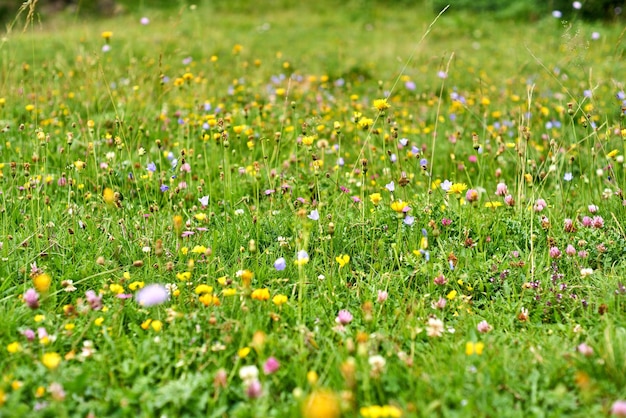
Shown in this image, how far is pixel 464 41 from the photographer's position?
9.15m

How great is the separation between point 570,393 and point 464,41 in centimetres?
820

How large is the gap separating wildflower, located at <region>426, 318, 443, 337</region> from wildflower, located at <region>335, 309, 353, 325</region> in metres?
0.27

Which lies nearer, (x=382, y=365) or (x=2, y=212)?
(x=382, y=365)

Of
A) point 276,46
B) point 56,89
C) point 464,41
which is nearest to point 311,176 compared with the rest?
point 56,89

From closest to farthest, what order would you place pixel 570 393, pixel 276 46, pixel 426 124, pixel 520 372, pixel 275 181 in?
pixel 570 393 < pixel 520 372 < pixel 275 181 < pixel 426 124 < pixel 276 46

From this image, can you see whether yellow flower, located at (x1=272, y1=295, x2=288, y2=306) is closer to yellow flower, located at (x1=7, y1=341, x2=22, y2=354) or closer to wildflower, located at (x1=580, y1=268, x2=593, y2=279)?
yellow flower, located at (x1=7, y1=341, x2=22, y2=354)

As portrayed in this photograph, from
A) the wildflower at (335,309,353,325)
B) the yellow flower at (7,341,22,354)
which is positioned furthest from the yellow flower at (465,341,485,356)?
the yellow flower at (7,341,22,354)

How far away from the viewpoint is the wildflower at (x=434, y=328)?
202 cm

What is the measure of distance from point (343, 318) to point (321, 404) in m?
0.81

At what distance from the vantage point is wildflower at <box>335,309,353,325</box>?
206cm

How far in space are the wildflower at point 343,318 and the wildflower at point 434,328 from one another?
27 cm

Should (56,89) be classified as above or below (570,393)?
above

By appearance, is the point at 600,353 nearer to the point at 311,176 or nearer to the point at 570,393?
the point at 570,393

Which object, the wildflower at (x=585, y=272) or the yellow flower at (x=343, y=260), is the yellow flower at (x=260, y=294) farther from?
the wildflower at (x=585, y=272)
